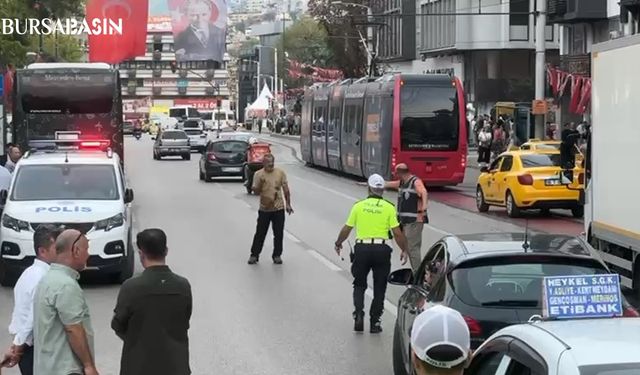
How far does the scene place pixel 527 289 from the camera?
8.39 m

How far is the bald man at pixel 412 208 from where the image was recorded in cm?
1583

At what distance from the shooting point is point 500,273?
8.52 metres

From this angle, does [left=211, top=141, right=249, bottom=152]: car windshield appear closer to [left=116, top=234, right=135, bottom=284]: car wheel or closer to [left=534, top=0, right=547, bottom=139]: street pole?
[left=534, top=0, right=547, bottom=139]: street pole

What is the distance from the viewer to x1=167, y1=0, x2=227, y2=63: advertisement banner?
53656 millimetres

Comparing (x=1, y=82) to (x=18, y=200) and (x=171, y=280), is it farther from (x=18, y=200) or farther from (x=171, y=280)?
(x=171, y=280)

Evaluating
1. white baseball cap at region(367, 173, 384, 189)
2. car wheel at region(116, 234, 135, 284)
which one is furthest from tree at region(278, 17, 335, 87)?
white baseball cap at region(367, 173, 384, 189)

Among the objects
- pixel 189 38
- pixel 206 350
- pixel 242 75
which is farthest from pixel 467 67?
pixel 242 75

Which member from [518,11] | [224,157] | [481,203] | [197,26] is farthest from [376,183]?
[518,11]

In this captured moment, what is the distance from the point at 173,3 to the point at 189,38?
5.57 ft

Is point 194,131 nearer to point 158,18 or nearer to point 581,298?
point 158,18

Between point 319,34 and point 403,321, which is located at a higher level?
point 319,34

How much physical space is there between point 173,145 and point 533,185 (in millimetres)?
36940

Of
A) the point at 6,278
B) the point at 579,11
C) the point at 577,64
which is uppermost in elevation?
the point at 579,11

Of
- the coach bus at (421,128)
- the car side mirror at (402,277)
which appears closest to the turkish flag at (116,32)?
the coach bus at (421,128)
